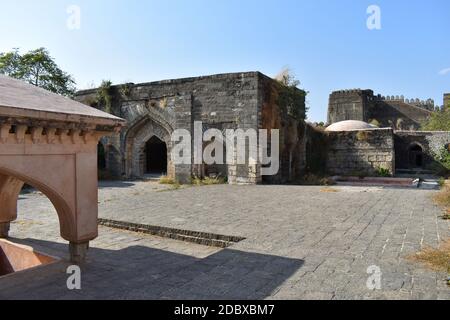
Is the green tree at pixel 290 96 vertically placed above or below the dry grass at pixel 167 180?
above

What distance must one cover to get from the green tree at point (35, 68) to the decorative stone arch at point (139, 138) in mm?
8722

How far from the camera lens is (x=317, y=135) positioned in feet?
65.0

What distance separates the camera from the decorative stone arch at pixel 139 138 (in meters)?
16.4

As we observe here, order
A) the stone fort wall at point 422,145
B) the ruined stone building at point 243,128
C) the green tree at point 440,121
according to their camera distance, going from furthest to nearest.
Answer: the green tree at point 440,121 < the stone fort wall at point 422,145 < the ruined stone building at point 243,128

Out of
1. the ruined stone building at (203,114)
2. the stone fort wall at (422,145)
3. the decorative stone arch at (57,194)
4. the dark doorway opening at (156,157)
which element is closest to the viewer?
the decorative stone arch at (57,194)

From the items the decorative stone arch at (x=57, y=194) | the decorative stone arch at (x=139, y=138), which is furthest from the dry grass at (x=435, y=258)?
the decorative stone arch at (x=139, y=138)

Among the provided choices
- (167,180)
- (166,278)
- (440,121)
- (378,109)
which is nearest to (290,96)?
(167,180)

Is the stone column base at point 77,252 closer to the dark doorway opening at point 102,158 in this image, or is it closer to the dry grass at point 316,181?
the dry grass at point 316,181

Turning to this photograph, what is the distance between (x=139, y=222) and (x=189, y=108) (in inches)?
347

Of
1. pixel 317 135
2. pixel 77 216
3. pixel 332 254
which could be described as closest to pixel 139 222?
pixel 77 216

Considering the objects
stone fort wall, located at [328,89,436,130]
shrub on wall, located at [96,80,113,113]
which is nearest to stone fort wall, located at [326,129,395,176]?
shrub on wall, located at [96,80,113,113]

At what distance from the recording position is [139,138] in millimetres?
17203

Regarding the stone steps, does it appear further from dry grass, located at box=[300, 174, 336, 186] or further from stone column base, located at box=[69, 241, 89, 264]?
dry grass, located at box=[300, 174, 336, 186]

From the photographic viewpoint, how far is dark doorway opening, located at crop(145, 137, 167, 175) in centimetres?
2019
